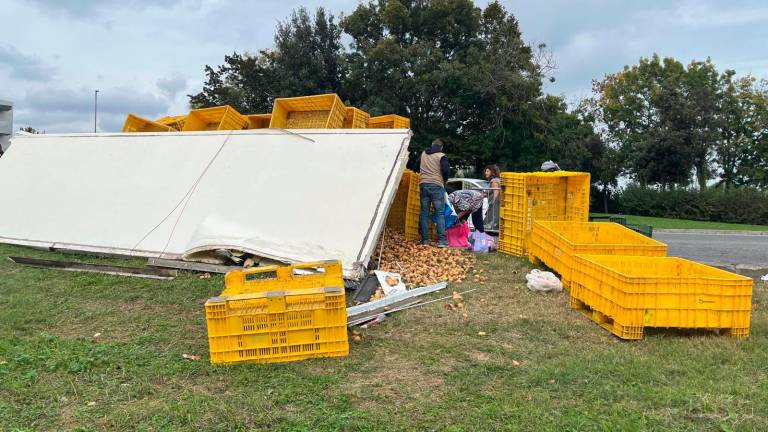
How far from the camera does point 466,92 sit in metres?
22.7

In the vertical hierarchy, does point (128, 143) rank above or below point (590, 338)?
above

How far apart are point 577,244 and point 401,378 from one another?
3043mm

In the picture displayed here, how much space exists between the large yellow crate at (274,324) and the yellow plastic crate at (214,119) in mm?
6774

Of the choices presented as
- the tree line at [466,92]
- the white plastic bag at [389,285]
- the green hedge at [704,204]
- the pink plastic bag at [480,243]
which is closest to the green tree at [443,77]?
the tree line at [466,92]

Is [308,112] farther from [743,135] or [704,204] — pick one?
[743,135]

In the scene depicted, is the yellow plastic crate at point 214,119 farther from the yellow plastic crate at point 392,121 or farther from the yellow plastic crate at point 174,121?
the yellow plastic crate at point 392,121

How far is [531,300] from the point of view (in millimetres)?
5664

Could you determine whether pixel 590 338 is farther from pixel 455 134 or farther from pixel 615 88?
pixel 615 88

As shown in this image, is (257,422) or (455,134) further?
(455,134)

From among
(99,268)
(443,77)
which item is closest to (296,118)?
(99,268)

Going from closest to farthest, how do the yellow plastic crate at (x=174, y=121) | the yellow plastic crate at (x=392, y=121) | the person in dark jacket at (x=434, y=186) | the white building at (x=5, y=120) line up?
the person in dark jacket at (x=434, y=186), the yellow plastic crate at (x=392, y=121), the yellow plastic crate at (x=174, y=121), the white building at (x=5, y=120)

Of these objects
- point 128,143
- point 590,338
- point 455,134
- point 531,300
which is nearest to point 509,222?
point 531,300

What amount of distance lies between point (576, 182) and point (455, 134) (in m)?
16.4

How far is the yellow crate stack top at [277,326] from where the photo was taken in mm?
3834
